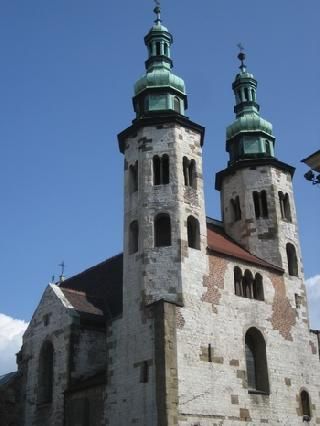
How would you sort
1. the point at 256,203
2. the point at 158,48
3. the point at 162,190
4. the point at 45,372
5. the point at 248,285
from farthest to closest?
the point at 158,48, the point at 256,203, the point at 45,372, the point at 248,285, the point at 162,190

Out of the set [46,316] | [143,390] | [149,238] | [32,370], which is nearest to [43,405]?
[32,370]

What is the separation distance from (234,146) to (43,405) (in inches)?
642

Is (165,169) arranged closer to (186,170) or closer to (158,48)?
(186,170)

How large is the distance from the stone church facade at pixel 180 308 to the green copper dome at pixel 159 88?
0.23ft

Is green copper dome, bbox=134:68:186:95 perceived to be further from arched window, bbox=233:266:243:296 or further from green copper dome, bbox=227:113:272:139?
arched window, bbox=233:266:243:296

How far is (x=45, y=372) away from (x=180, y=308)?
29.7ft

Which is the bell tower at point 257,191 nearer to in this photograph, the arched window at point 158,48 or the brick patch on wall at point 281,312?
the brick patch on wall at point 281,312

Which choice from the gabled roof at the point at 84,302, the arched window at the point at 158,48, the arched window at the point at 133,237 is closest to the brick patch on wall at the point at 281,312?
the arched window at the point at 133,237

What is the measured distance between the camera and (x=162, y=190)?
1030 inches

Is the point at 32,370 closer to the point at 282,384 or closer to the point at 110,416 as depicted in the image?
the point at 110,416

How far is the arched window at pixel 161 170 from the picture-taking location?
2655cm

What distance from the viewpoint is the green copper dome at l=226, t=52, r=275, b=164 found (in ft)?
107

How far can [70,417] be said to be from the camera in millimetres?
25453

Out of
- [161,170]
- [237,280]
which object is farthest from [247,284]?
[161,170]
